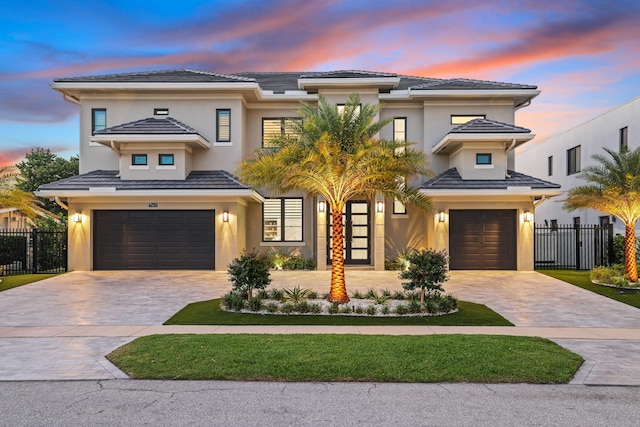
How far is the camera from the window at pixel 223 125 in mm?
21703

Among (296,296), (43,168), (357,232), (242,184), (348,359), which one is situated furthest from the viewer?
(43,168)

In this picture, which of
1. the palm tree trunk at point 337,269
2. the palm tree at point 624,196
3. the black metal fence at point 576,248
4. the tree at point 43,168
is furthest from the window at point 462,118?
the tree at point 43,168

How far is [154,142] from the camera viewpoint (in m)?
20.3

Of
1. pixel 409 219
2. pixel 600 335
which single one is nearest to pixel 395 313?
pixel 600 335

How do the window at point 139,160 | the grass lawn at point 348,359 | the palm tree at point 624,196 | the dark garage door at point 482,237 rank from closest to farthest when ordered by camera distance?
the grass lawn at point 348,359
the palm tree at point 624,196
the window at point 139,160
the dark garage door at point 482,237

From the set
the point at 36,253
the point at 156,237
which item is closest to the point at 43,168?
the point at 36,253

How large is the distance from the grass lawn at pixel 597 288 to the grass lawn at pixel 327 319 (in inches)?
203

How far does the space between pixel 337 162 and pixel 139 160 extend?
11.3 m

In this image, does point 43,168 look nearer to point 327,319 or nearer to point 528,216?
point 528,216

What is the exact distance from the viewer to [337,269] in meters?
13.1

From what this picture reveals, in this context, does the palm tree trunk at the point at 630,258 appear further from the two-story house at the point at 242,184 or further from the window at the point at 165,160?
the window at the point at 165,160

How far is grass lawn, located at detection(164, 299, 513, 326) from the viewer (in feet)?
35.6

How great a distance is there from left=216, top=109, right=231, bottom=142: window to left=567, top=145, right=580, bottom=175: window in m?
21.6

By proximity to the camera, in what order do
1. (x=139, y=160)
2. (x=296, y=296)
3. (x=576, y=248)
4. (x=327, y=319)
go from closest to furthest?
(x=327, y=319)
(x=296, y=296)
(x=139, y=160)
(x=576, y=248)
